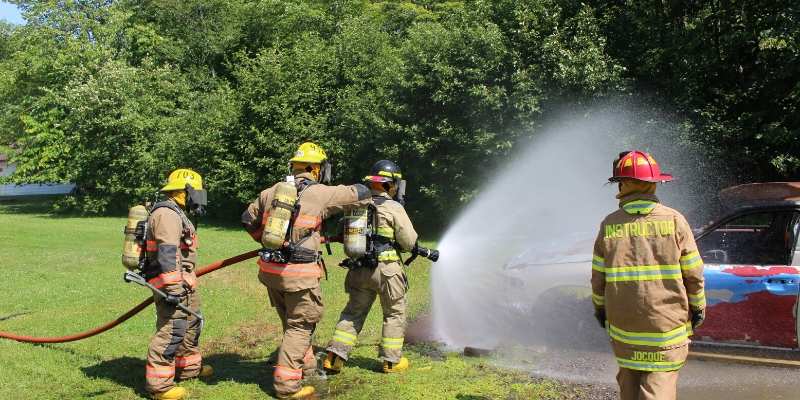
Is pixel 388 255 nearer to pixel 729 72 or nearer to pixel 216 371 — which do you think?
pixel 216 371

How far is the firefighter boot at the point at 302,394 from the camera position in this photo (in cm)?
550

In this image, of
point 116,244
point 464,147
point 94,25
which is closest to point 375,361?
point 464,147

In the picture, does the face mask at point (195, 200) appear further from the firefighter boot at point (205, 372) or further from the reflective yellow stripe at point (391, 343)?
the reflective yellow stripe at point (391, 343)

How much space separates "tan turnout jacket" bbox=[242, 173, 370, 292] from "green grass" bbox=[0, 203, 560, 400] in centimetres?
101

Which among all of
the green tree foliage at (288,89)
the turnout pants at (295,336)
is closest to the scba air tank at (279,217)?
the turnout pants at (295,336)

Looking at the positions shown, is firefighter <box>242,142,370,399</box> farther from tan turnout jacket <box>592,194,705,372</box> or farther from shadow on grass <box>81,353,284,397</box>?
tan turnout jacket <box>592,194,705,372</box>

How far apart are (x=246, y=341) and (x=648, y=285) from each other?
4983 mm

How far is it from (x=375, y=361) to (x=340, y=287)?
12.7 feet

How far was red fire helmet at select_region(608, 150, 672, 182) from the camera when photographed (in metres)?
3.90

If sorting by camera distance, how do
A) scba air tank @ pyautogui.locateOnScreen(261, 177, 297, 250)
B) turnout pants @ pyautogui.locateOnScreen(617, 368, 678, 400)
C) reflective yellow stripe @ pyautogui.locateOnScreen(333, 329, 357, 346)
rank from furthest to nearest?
reflective yellow stripe @ pyautogui.locateOnScreen(333, 329, 357, 346) → scba air tank @ pyautogui.locateOnScreen(261, 177, 297, 250) → turnout pants @ pyautogui.locateOnScreen(617, 368, 678, 400)

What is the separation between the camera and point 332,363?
608 centimetres

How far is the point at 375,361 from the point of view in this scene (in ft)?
21.4

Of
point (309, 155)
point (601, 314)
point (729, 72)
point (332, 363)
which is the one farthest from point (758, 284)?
point (729, 72)

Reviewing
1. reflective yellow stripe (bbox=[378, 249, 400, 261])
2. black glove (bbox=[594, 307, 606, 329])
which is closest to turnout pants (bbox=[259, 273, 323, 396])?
reflective yellow stripe (bbox=[378, 249, 400, 261])
